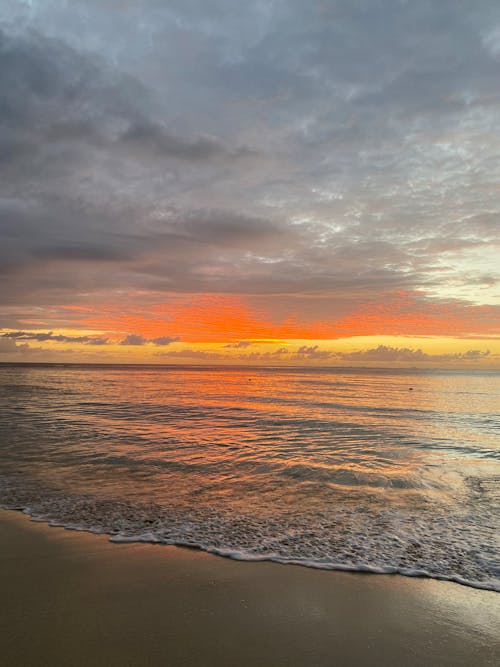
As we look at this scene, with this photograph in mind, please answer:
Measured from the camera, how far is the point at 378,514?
9016 millimetres

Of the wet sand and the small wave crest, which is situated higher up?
the wet sand

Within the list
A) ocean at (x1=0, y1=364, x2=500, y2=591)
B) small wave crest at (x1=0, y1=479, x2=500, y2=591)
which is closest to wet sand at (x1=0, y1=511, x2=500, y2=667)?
small wave crest at (x1=0, y1=479, x2=500, y2=591)

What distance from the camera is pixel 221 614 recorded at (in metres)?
5.01

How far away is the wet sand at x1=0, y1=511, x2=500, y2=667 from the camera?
4242mm

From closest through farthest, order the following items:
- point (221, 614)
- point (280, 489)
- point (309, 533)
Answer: point (221, 614) < point (309, 533) < point (280, 489)

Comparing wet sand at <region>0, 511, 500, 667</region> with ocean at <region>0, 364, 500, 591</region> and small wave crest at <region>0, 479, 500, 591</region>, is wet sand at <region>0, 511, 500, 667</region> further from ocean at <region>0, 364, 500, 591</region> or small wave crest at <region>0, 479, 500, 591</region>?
ocean at <region>0, 364, 500, 591</region>

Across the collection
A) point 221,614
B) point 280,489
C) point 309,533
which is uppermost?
point 221,614

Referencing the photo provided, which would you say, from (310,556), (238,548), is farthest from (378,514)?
(238,548)

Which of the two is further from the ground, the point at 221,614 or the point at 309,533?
the point at 221,614

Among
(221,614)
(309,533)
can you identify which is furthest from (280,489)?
(221,614)

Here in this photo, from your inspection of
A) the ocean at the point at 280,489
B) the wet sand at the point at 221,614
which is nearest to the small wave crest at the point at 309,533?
the ocean at the point at 280,489

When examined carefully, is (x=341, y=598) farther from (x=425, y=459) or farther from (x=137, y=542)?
(x=425, y=459)

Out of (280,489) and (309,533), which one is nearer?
(309,533)

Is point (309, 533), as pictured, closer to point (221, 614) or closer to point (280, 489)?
point (280, 489)
